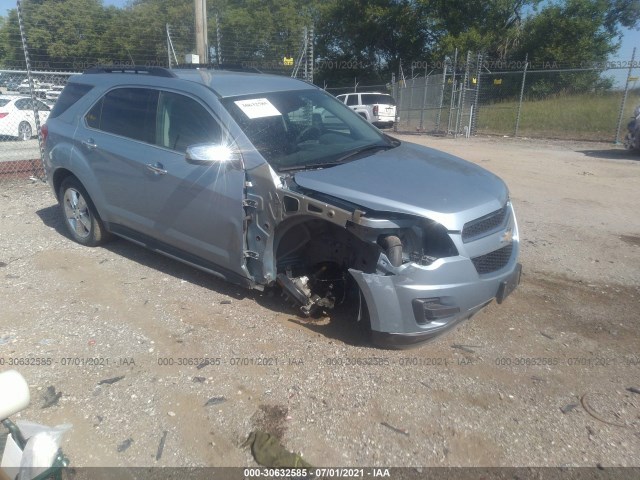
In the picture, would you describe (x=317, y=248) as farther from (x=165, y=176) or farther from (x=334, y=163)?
(x=165, y=176)

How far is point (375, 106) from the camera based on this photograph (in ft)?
74.3

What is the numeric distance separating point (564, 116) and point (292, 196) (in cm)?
1837

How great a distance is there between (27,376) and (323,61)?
123ft

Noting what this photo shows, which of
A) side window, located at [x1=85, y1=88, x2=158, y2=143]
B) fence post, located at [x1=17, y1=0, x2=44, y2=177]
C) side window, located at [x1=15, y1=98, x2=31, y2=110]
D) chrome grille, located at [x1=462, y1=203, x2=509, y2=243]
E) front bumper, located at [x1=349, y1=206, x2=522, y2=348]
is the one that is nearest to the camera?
front bumper, located at [x1=349, y1=206, x2=522, y2=348]

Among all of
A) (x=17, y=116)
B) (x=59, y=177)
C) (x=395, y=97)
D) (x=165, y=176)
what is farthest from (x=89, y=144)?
(x=395, y=97)

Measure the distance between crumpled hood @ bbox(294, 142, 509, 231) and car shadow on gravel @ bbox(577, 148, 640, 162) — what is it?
420 inches

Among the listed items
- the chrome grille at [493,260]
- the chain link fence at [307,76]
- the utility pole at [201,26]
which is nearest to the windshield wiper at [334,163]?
the chrome grille at [493,260]

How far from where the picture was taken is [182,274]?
16.9 ft

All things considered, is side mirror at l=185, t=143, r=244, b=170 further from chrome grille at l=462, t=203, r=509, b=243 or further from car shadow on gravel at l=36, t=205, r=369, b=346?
chrome grille at l=462, t=203, r=509, b=243

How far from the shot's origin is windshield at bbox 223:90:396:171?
13.4ft

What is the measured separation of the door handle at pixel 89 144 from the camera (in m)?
5.18

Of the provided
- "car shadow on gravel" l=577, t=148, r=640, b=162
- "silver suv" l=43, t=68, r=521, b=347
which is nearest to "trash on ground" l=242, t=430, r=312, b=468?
"silver suv" l=43, t=68, r=521, b=347

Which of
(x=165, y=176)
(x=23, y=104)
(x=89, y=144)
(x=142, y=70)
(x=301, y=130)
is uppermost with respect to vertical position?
(x=142, y=70)

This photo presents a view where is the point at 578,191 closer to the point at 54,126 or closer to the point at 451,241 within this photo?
the point at 451,241
